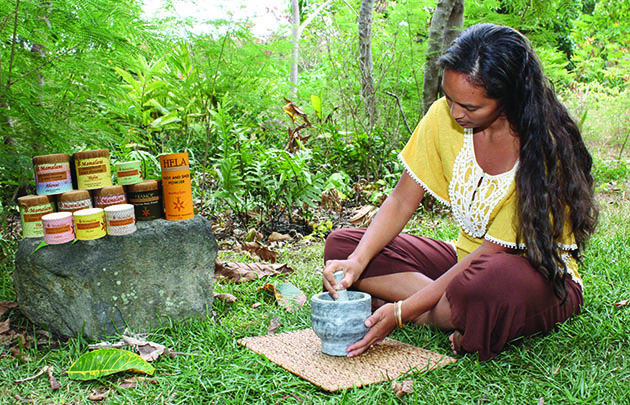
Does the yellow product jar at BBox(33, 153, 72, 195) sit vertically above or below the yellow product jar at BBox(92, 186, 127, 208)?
above

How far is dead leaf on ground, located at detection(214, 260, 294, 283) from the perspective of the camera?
3.03 m

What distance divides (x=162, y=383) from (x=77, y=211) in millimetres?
849

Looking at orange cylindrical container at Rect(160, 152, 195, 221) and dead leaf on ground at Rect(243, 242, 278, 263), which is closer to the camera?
orange cylindrical container at Rect(160, 152, 195, 221)

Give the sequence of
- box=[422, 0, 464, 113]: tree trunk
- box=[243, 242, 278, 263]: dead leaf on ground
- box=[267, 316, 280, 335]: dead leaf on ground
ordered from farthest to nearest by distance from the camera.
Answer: box=[422, 0, 464, 113]: tree trunk, box=[243, 242, 278, 263]: dead leaf on ground, box=[267, 316, 280, 335]: dead leaf on ground

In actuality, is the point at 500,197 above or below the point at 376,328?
above

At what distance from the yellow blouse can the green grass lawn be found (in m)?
0.33

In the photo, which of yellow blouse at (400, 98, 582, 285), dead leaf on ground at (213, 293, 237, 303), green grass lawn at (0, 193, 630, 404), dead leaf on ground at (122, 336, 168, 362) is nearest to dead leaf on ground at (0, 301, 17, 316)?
green grass lawn at (0, 193, 630, 404)

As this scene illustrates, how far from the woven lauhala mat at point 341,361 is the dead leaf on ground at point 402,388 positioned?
5cm

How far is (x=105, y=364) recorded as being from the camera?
6.45 ft

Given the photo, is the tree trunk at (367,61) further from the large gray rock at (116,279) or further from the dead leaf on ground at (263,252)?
the large gray rock at (116,279)

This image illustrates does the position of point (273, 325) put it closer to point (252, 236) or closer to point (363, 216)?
point (252, 236)

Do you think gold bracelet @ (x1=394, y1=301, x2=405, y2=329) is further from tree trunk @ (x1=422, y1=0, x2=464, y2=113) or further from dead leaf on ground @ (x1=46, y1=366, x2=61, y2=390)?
tree trunk @ (x1=422, y1=0, x2=464, y2=113)

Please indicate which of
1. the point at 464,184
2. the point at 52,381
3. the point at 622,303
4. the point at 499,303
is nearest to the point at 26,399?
the point at 52,381

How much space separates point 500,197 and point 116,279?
1639 mm
